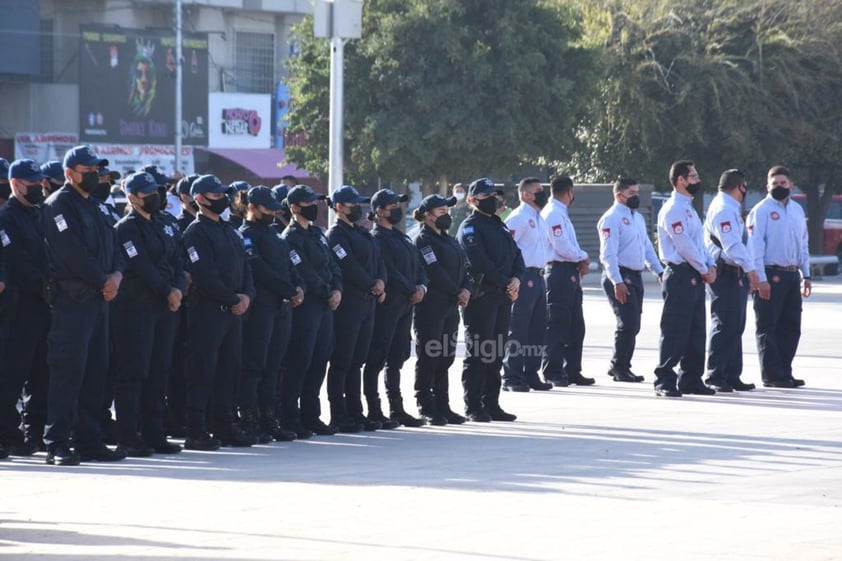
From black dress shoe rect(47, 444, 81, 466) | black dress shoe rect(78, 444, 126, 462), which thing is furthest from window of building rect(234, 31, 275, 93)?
black dress shoe rect(47, 444, 81, 466)

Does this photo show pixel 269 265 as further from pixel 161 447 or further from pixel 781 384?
pixel 781 384

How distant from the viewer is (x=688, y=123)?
38.5 meters

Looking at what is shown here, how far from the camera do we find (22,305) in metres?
11.1

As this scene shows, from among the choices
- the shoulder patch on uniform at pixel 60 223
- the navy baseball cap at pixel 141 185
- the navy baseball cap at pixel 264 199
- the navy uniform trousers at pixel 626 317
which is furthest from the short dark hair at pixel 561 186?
the shoulder patch on uniform at pixel 60 223

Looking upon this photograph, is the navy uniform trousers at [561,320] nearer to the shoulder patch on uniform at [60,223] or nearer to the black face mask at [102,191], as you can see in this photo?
the black face mask at [102,191]

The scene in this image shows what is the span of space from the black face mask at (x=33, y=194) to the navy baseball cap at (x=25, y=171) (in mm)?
68

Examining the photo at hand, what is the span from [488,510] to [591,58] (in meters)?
27.7

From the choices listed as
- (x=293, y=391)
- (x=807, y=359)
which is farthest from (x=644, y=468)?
(x=807, y=359)

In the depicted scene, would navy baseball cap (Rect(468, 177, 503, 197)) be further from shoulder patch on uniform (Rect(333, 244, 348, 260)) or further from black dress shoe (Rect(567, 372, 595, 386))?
black dress shoe (Rect(567, 372, 595, 386))

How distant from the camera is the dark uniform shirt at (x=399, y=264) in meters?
12.7

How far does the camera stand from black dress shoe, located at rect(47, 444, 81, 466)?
413 inches

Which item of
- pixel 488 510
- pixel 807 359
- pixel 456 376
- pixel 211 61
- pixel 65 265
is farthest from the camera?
pixel 211 61

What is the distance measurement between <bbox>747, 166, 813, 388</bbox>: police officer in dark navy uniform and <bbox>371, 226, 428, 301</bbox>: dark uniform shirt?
4.43m

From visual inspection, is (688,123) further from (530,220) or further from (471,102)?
(530,220)
